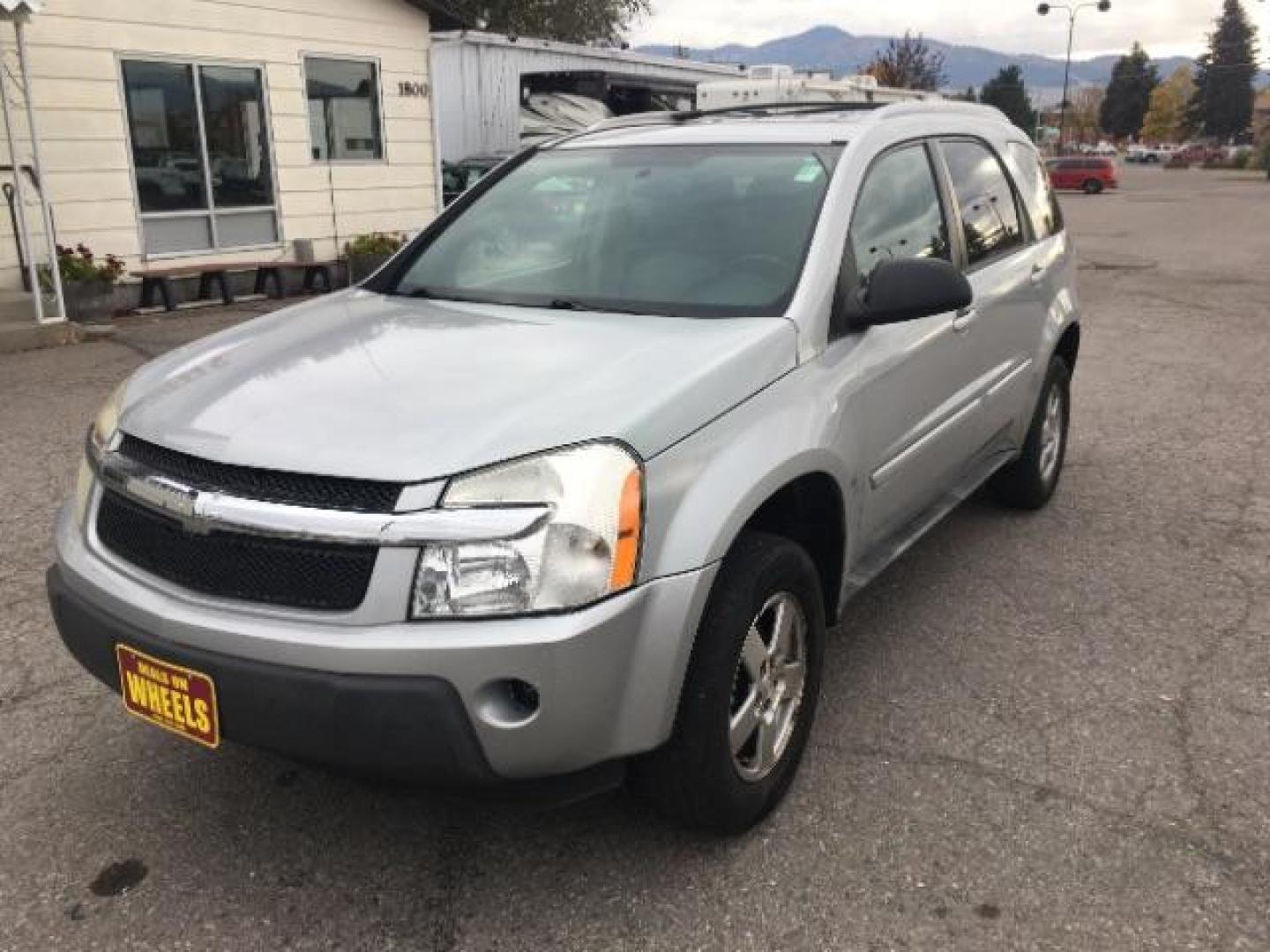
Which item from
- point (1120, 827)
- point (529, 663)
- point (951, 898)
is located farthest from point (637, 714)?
point (1120, 827)

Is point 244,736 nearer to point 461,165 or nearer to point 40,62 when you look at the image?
point 40,62

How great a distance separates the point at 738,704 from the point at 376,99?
39.3 ft

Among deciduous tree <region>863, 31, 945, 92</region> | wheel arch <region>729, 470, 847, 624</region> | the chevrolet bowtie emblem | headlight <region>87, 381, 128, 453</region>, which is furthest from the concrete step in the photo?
deciduous tree <region>863, 31, 945, 92</region>

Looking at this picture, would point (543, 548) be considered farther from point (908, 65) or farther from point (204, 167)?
point (908, 65)

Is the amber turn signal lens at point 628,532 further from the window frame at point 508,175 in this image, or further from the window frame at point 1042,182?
the window frame at point 1042,182

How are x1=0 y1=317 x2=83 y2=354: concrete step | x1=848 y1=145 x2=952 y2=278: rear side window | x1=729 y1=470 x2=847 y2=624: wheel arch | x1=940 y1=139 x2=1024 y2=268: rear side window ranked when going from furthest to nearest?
x1=0 y1=317 x2=83 y2=354: concrete step
x1=940 y1=139 x2=1024 y2=268: rear side window
x1=848 y1=145 x2=952 y2=278: rear side window
x1=729 y1=470 x2=847 y2=624: wheel arch

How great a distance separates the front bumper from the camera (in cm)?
215

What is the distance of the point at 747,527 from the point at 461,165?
14974 mm

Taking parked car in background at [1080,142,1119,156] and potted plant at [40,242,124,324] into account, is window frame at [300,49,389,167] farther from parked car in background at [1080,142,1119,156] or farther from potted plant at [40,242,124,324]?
parked car in background at [1080,142,1119,156]

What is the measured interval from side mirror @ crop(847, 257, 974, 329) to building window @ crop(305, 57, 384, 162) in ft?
35.3

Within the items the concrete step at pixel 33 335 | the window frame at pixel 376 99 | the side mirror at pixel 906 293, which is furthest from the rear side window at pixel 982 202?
the window frame at pixel 376 99

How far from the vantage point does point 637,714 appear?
230 cm

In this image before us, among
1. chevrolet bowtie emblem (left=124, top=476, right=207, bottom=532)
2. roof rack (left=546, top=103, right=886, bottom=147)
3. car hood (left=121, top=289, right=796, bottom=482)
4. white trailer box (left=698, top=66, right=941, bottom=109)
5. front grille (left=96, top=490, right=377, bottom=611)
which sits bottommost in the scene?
front grille (left=96, top=490, right=377, bottom=611)

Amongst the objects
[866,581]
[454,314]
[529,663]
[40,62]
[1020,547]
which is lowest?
[1020,547]
